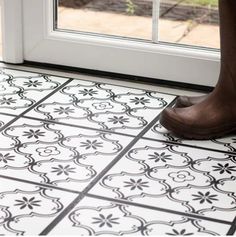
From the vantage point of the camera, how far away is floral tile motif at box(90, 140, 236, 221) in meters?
1.51

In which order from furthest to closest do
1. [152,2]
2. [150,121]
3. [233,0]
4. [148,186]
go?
[152,2] < [150,121] < [233,0] < [148,186]

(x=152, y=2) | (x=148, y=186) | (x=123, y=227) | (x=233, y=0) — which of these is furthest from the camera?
(x=152, y=2)

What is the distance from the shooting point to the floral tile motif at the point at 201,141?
177cm

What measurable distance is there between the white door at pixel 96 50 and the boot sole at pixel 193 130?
28 centimetres

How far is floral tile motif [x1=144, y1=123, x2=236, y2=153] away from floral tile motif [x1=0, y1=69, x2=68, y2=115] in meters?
0.35

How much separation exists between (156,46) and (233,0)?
41 centimetres

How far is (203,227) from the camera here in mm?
1434

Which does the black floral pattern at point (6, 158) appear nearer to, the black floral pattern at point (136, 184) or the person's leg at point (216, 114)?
the black floral pattern at point (136, 184)

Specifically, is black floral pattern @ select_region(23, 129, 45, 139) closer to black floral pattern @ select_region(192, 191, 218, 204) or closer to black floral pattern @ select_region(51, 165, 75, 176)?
black floral pattern @ select_region(51, 165, 75, 176)

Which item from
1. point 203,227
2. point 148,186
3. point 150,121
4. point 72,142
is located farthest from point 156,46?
A: point 203,227

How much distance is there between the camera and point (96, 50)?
216cm

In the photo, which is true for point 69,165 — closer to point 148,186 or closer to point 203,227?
point 148,186

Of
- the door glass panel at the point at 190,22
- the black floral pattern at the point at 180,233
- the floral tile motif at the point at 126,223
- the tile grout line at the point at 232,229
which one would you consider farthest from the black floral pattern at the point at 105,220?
the door glass panel at the point at 190,22

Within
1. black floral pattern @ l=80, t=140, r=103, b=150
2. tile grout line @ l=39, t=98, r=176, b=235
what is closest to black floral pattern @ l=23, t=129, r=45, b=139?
black floral pattern @ l=80, t=140, r=103, b=150
